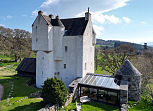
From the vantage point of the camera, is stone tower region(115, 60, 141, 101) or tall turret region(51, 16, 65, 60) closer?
stone tower region(115, 60, 141, 101)

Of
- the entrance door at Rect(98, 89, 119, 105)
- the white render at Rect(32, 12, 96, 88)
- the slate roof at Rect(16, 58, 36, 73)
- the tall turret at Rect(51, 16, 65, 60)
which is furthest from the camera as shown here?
the slate roof at Rect(16, 58, 36, 73)

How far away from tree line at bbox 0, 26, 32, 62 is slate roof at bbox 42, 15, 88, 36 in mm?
32958

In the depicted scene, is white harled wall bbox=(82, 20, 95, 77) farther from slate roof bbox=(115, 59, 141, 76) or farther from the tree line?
the tree line

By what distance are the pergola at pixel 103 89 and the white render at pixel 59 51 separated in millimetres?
3181

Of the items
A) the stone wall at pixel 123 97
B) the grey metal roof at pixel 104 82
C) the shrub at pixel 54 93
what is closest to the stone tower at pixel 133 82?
the grey metal roof at pixel 104 82

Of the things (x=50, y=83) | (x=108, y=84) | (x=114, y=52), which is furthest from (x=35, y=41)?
(x=114, y=52)

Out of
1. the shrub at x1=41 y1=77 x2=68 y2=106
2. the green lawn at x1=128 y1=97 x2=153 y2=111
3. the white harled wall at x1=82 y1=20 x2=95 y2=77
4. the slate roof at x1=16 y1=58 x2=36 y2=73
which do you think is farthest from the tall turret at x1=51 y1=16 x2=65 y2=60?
the green lawn at x1=128 y1=97 x2=153 y2=111

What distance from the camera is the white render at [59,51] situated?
834 inches

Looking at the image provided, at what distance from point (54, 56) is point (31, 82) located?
27.8 ft

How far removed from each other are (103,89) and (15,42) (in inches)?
1870

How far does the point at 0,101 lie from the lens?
15.9m

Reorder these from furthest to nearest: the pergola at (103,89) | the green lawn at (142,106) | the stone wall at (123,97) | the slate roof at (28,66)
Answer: the slate roof at (28,66)
the pergola at (103,89)
the stone wall at (123,97)
the green lawn at (142,106)

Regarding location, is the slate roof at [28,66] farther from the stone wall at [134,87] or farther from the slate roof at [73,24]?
the stone wall at [134,87]

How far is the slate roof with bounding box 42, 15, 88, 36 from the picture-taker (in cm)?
2172
